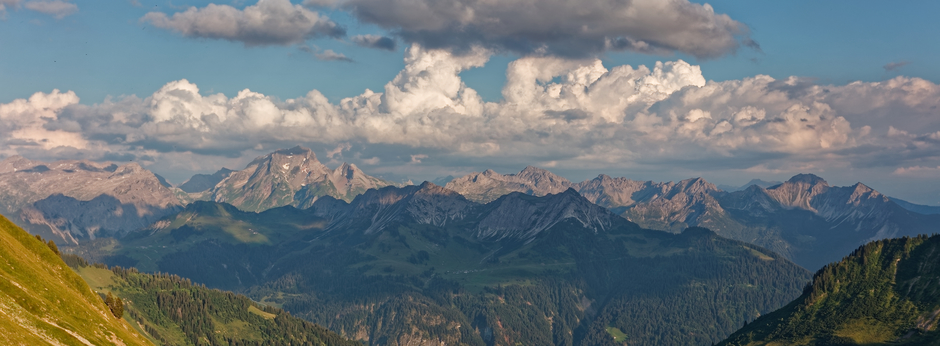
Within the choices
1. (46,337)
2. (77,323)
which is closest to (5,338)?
(46,337)

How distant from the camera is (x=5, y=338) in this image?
471 feet

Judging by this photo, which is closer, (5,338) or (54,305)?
(5,338)

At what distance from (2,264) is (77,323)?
25.9m

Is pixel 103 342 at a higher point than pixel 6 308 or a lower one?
lower

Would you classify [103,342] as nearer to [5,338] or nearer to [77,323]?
[77,323]

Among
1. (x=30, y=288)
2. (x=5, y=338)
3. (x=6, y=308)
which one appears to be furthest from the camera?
(x=30, y=288)

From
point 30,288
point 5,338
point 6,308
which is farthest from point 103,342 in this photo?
point 5,338

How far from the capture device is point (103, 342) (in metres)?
200

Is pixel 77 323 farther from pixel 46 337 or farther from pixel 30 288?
pixel 46 337

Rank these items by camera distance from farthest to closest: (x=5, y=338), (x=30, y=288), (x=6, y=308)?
(x=30, y=288) → (x=6, y=308) → (x=5, y=338)

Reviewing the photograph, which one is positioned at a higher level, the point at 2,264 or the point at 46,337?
the point at 2,264

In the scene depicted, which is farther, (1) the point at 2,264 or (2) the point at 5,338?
(1) the point at 2,264

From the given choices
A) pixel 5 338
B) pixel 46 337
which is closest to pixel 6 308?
pixel 46 337

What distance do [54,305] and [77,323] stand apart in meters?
7.76
